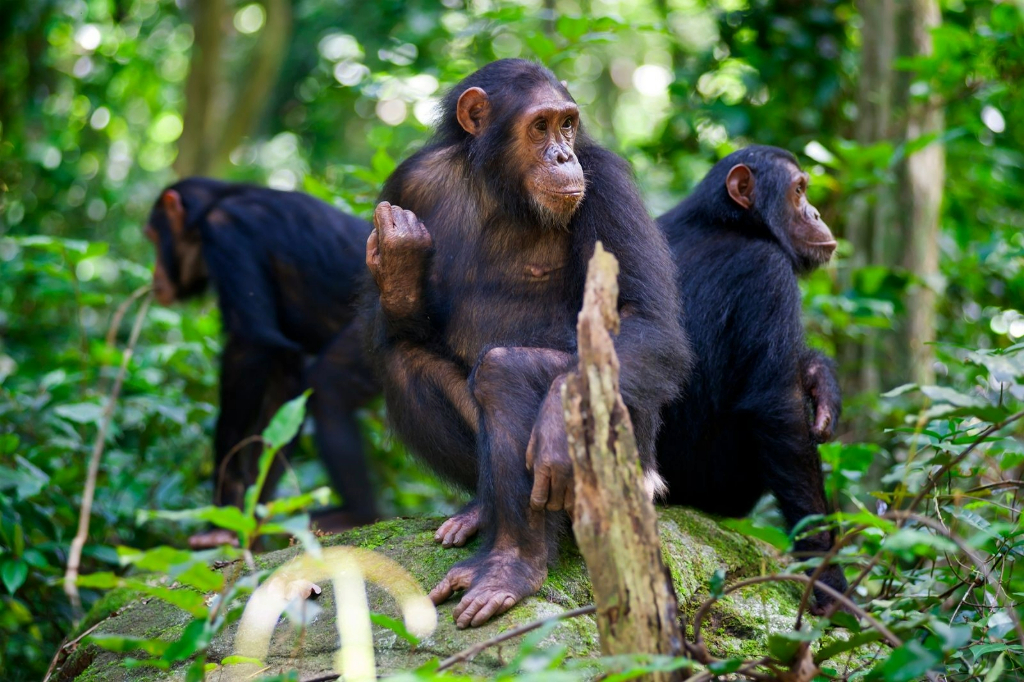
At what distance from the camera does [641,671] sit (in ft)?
7.11

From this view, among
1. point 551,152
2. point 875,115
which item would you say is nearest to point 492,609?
point 551,152

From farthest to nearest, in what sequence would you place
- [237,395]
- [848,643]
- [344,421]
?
[344,421] < [237,395] < [848,643]

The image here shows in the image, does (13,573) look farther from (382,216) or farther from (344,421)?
(344,421)

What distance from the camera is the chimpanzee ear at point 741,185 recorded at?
4.88 metres

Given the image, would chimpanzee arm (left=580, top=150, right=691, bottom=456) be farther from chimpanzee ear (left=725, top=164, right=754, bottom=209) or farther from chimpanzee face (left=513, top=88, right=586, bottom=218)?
chimpanzee ear (left=725, top=164, right=754, bottom=209)

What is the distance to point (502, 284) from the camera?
13.1 feet

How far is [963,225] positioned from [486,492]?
641 centimetres

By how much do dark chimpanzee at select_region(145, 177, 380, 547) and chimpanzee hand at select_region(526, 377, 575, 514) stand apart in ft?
10.8

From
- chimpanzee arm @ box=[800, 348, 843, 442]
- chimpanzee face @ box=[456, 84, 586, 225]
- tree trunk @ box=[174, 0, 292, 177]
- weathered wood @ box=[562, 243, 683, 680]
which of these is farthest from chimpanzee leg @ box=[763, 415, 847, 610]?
tree trunk @ box=[174, 0, 292, 177]

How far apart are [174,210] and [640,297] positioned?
4586mm

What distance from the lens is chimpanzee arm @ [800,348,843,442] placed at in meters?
4.63

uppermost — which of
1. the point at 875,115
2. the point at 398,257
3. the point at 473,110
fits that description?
the point at 473,110

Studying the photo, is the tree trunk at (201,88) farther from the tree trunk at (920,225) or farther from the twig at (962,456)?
the twig at (962,456)

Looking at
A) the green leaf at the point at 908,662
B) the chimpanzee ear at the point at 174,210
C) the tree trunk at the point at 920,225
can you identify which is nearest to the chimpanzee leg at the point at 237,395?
the chimpanzee ear at the point at 174,210
